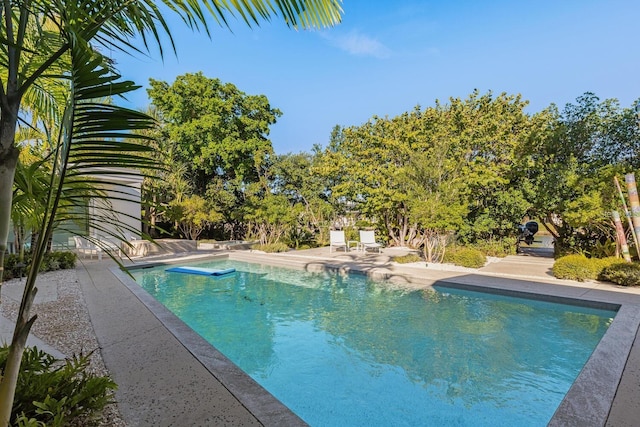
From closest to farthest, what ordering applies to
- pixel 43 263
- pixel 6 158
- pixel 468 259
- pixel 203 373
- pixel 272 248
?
pixel 6 158 → pixel 203 373 → pixel 43 263 → pixel 468 259 → pixel 272 248

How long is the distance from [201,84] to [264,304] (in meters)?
15.6

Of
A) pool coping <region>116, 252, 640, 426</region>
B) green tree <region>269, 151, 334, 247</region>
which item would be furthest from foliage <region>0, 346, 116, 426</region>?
green tree <region>269, 151, 334, 247</region>

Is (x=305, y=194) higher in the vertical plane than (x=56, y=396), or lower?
higher

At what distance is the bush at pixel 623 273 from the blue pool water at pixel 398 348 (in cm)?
195

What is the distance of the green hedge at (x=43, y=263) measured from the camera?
834cm

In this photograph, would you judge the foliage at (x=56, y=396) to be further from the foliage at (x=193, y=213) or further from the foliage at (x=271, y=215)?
the foliage at (x=193, y=213)

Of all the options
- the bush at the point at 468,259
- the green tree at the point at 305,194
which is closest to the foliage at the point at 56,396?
the bush at the point at 468,259

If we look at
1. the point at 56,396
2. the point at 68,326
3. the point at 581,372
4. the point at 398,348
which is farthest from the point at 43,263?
the point at 581,372

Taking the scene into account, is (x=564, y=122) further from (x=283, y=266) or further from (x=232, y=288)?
(x=232, y=288)

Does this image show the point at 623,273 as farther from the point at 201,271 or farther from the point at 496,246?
the point at 201,271

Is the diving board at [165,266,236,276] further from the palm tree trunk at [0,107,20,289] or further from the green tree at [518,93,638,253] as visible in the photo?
the green tree at [518,93,638,253]

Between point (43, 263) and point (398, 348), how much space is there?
866 cm

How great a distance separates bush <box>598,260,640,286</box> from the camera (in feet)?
23.8

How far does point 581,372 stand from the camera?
11.5 ft
